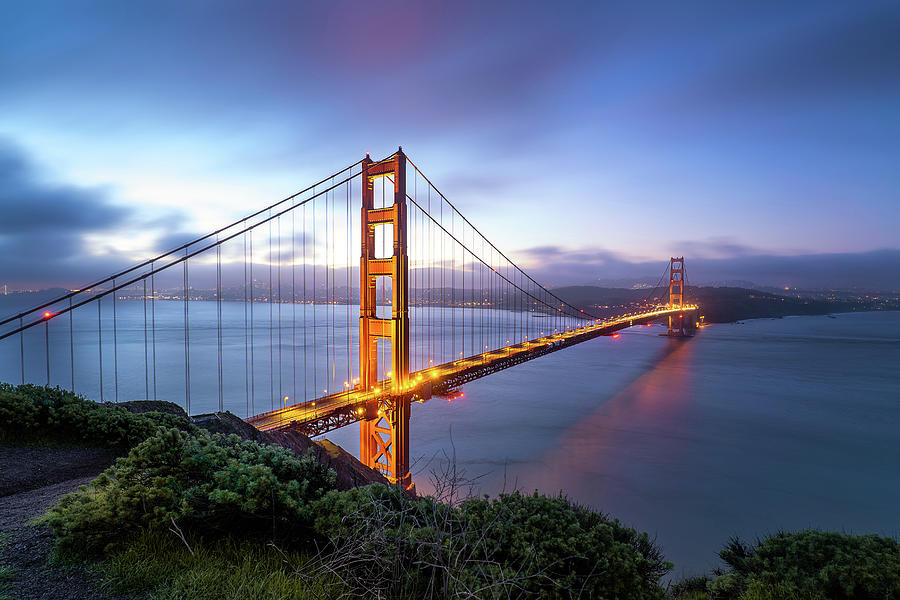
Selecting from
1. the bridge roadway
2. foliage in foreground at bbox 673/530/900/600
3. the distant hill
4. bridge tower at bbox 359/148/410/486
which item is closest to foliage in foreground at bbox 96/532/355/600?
foliage in foreground at bbox 673/530/900/600

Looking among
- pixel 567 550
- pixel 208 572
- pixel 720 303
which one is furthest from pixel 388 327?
pixel 720 303

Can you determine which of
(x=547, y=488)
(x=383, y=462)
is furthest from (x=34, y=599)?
(x=547, y=488)

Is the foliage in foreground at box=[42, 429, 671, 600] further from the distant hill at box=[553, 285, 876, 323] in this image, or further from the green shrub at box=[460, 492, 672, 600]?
the distant hill at box=[553, 285, 876, 323]

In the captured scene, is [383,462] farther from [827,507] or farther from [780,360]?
[780,360]

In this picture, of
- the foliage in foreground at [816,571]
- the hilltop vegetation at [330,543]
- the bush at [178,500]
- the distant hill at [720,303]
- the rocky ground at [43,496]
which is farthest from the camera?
the distant hill at [720,303]

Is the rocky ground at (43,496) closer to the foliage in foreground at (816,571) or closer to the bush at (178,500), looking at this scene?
the bush at (178,500)

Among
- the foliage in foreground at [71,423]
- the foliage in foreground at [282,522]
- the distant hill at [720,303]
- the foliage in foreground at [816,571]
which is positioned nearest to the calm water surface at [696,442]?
the foliage in foreground at [282,522]
